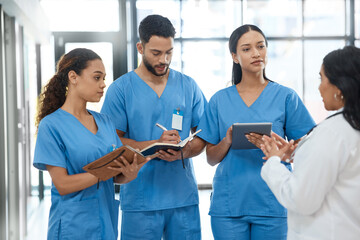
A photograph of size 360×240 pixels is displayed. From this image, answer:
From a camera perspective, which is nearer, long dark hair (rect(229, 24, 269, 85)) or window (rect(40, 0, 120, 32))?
long dark hair (rect(229, 24, 269, 85))

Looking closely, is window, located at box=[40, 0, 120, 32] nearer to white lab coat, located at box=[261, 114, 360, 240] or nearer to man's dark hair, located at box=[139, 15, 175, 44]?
man's dark hair, located at box=[139, 15, 175, 44]

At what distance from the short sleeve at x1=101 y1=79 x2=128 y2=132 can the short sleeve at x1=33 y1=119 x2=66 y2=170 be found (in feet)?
1.51

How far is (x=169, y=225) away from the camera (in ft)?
6.35

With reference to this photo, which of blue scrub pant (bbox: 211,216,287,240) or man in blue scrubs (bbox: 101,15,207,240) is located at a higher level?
man in blue scrubs (bbox: 101,15,207,240)

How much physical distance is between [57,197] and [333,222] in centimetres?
99

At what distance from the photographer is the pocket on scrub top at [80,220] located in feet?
5.06

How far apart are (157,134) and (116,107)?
0.24 metres

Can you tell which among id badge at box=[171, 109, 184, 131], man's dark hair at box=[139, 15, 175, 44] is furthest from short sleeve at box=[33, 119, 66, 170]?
man's dark hair at box=[139, 15, 175, 44]

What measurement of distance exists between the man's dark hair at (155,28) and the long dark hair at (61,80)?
0.39 meters

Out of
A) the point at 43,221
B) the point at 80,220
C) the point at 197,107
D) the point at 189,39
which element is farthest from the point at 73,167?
the point at 189,39

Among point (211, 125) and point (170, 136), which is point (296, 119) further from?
point (170, 136)

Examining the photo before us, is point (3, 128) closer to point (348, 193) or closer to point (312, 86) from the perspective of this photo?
point (348, 193)

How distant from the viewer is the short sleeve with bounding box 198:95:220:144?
1.96 meters

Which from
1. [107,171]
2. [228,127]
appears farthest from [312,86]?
[107,171]
